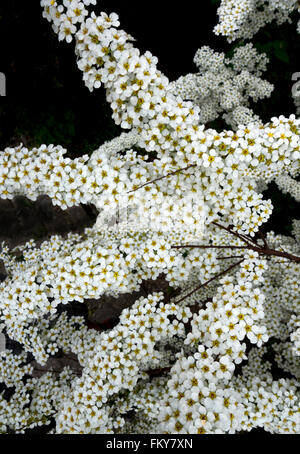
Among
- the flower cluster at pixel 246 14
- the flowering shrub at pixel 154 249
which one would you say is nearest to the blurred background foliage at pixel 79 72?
the flower cluster at pixel 246 14

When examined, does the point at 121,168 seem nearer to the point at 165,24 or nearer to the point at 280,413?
the point at 280,413

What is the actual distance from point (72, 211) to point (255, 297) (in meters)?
6.17

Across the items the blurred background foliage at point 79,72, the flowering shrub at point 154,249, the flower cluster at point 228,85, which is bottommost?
the flowering shrub at point 154,249

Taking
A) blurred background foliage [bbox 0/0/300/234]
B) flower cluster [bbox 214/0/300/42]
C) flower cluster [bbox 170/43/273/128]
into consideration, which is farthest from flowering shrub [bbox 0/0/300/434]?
blurred background foliage [bbox 0/0/300/234]

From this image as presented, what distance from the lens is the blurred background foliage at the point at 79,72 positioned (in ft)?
18.4

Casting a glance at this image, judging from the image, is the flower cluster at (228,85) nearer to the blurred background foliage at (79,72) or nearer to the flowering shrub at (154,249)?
the blurred background foliage at (79,72)

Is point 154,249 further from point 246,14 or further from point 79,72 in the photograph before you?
point 79,72

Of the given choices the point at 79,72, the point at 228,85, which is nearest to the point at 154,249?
the point at 228,85

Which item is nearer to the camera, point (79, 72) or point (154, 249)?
point (154, 249)

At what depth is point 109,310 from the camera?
689 cm

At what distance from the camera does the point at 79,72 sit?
278 inches

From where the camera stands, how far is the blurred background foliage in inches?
221

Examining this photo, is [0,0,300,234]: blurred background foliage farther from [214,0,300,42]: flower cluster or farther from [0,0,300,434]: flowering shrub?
[0,0,300,434]: flowering shrub
